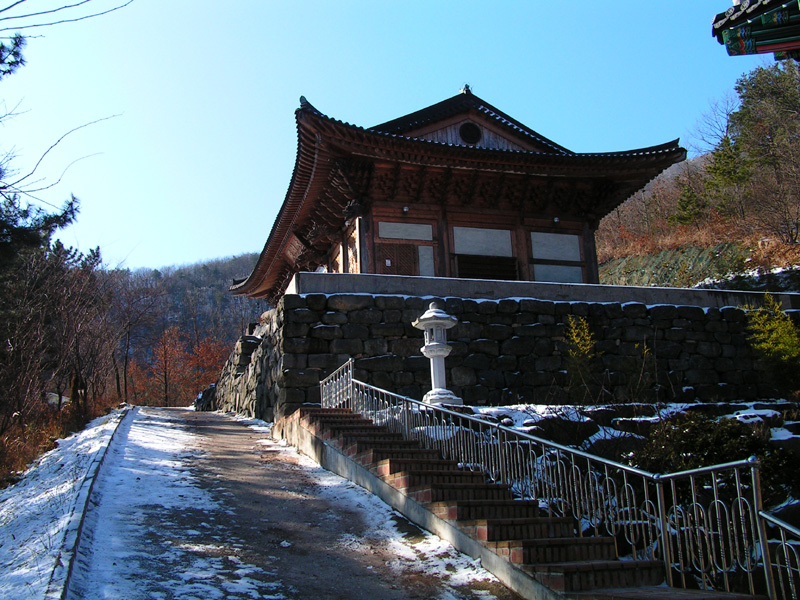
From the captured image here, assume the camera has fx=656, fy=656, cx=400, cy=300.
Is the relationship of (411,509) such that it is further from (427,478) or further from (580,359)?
(580,359)

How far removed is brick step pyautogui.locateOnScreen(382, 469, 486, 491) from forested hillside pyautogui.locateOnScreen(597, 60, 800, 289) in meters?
18.6

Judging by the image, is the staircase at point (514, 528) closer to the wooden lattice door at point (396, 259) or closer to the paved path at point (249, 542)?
the paved path at point (249, 542)

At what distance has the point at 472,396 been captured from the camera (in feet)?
45.4

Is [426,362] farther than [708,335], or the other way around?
[708,335]

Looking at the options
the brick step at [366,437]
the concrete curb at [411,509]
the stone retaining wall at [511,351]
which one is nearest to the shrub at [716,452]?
the concrete curb at [411,509]

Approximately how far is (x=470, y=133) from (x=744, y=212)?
768 inches

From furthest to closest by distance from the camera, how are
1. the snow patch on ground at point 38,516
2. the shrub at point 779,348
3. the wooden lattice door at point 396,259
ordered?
the wooden lattice door at point 396,259 < the shrub at point 779,348 < the snow patch on ground at point 38,516

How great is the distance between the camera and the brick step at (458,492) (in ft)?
23.0

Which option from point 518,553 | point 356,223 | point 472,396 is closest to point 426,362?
point 472,396

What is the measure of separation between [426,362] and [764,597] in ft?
30.3

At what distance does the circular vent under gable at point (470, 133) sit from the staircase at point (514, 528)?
11449 millimetres

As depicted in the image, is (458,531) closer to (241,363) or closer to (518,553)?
(518,553)

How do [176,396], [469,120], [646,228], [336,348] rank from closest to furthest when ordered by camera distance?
1. [336,348]
2. [469,120]
3. [176,396]
4. [646,228]

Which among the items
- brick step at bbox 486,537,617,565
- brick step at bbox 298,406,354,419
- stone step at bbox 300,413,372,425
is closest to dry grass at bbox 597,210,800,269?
brick step at bbox 298,406,354,419
